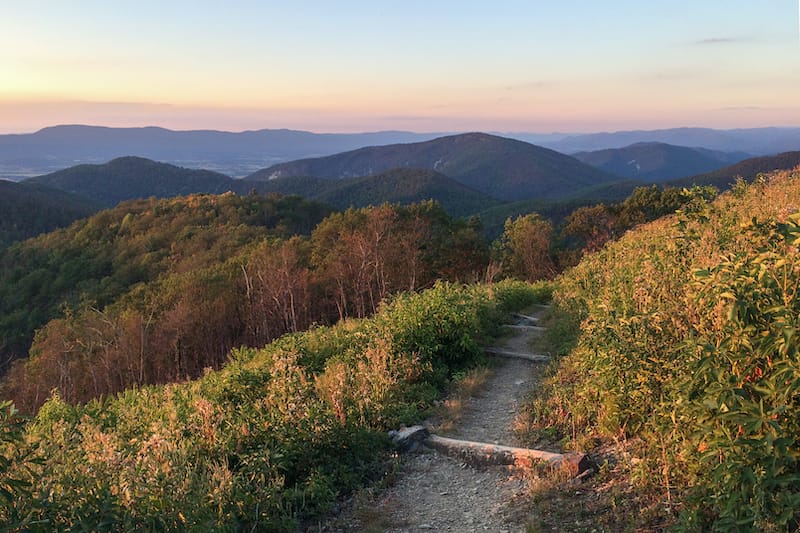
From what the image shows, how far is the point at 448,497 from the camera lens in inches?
192

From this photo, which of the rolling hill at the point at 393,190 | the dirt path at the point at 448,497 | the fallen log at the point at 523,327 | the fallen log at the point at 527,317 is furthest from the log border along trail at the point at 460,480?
the rolling hill at the point at 393,190

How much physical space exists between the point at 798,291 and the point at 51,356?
117 ft

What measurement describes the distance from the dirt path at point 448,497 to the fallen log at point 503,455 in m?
0.09

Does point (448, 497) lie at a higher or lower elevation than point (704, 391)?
lower

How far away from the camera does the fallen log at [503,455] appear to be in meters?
4.66

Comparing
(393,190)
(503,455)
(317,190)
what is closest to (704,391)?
(503,455)

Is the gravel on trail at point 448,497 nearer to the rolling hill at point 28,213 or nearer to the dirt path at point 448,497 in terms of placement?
the dirt path at point 448,497

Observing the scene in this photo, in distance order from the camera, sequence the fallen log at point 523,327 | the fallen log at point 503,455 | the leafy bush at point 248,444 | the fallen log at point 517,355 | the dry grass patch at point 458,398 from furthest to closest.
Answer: the fallen log at point 523,327 → the fallen log at point 517,355 → the dry grass patch at point 458,398 → the fallen log at point 503,455 → the leafy bush at point 248,444

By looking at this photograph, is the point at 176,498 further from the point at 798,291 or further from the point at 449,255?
the point at 449,255

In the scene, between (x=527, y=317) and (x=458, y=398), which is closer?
(x=458, y=398)

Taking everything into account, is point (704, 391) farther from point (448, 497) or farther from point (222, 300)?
point (222, 300)

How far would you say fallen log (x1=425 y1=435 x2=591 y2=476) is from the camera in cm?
466

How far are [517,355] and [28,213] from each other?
13390cm

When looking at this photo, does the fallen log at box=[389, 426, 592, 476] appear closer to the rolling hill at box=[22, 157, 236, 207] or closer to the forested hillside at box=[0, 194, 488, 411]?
the forested hillside at box=[0, 194, 488, 411]
